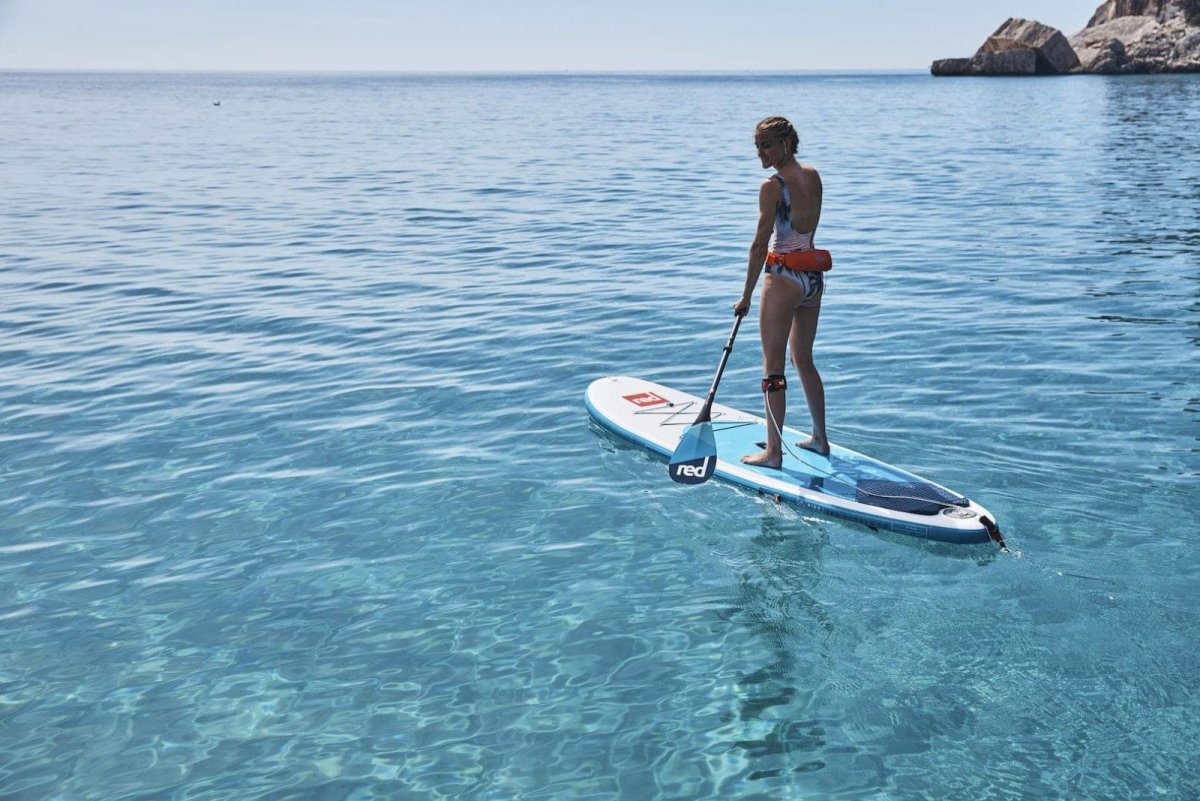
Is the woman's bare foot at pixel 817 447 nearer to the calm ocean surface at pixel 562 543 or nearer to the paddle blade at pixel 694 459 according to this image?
the calm ocean surface at pixel 562 543

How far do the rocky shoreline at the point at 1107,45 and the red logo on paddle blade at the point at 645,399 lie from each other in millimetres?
122820

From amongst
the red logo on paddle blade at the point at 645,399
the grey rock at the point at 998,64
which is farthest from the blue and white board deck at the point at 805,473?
the grey rock at the point at 998,64

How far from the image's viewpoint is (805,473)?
8133mm

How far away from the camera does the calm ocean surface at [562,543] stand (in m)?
5.26

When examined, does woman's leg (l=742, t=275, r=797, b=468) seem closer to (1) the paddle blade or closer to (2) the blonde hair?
(1) the paddle blade

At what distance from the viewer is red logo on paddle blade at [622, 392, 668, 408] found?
32.6 ft

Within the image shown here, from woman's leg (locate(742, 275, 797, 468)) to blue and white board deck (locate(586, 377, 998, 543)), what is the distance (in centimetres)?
14

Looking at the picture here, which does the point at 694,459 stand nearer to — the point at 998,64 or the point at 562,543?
the point at 562,543

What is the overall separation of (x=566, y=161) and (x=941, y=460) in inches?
1223

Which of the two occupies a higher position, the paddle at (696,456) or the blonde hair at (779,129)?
the blonde hair at (779,129)

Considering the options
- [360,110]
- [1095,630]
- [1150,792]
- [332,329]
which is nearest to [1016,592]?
[1095,630]

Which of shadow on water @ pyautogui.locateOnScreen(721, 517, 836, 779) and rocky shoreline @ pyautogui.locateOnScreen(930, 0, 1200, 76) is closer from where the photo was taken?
shadow on water @ pyautogui.locateOnScreen(721, 517, 836, 779)

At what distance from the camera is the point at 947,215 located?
2264 cm

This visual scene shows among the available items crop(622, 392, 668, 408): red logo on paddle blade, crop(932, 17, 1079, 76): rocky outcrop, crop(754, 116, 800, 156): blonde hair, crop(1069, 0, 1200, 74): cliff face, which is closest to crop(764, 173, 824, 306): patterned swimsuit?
crop(754, 116, 800, 156): blonde hair
